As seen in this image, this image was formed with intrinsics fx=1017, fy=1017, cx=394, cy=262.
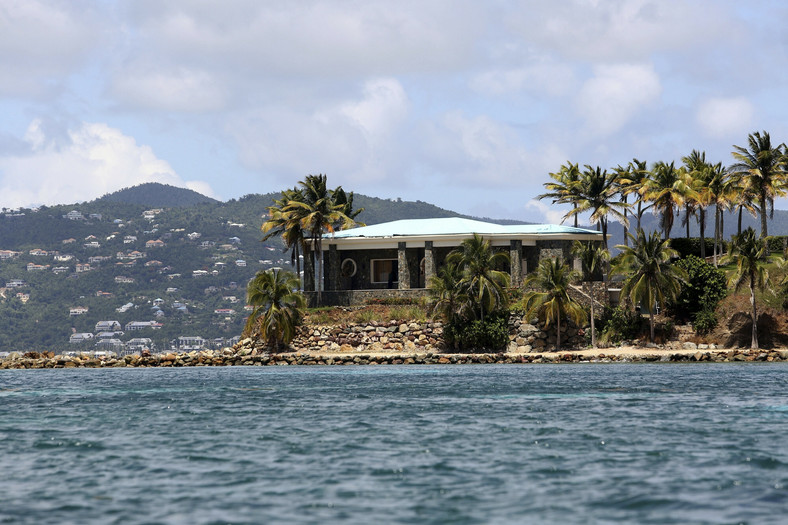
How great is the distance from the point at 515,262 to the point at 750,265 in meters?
17.9

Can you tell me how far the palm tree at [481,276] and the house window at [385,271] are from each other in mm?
9150

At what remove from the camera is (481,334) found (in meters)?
72.6

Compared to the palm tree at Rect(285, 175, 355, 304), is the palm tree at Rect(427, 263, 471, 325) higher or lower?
lower

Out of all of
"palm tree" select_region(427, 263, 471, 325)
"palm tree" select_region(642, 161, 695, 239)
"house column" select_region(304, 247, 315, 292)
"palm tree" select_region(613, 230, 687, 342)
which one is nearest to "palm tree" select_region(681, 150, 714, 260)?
"palm tree" select_region(642, 161, 695, 239)

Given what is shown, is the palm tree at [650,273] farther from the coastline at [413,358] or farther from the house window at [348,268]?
the house window at [348,268]

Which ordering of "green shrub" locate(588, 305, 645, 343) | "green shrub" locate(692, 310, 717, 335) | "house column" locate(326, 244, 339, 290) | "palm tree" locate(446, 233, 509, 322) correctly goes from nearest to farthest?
"green shrub" locate(692, 310, 717, 335), "palm tree" locate(446, 233, 509, 322), "green shrub" locate(588, 305, 645, 343), "house column" locate(326, 244, 339, 290)

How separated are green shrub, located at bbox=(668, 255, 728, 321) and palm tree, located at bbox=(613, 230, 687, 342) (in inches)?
65.0

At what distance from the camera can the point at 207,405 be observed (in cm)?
3747

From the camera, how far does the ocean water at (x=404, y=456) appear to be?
17281 mm

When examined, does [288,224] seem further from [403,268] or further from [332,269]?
[403,268]

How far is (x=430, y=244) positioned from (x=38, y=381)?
104 feet

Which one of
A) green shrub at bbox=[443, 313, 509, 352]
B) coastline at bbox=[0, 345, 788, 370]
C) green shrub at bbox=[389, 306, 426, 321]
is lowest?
coastline at bbox=[0, 345, 788, 370]

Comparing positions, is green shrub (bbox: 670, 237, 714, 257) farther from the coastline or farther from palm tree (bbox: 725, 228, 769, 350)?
palm tree (bbox: 725, 228, 769, 350)

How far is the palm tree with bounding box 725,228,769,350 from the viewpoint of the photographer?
65.8m
